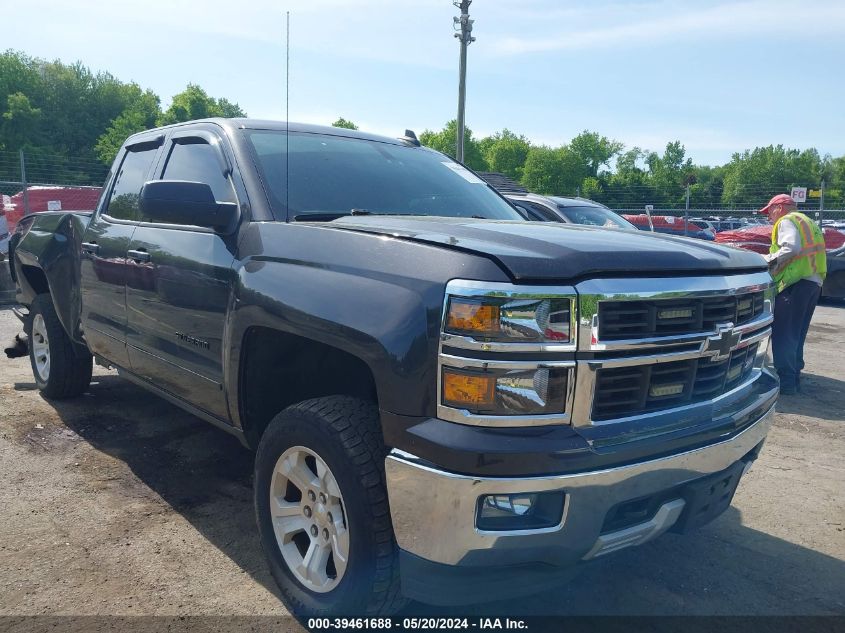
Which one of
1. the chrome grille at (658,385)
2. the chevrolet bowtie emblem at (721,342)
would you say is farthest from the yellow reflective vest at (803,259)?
the chevrolet bowtie emblem at (721,342)

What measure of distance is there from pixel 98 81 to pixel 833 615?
84352 millimetres

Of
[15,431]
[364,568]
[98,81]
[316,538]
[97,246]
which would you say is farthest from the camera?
[98,81]

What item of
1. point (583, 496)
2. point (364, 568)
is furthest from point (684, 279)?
point (364, 568)

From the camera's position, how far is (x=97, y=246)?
4.21m

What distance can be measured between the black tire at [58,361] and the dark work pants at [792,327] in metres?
5.86

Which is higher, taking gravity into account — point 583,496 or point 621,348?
point 621,348

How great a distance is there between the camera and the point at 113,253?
400cm

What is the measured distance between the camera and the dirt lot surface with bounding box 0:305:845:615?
2.81 metres

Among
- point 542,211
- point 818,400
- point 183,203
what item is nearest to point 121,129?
point 542,211

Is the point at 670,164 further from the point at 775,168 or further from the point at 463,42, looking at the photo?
the point at 463,42

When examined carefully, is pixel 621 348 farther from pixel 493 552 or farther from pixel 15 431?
pixel 15 431

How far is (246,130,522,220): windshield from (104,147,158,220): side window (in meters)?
1.08

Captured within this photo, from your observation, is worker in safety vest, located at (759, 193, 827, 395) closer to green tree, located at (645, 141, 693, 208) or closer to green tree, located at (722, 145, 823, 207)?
green tree, located at (722, 145, 823, 207)

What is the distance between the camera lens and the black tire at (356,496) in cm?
223
